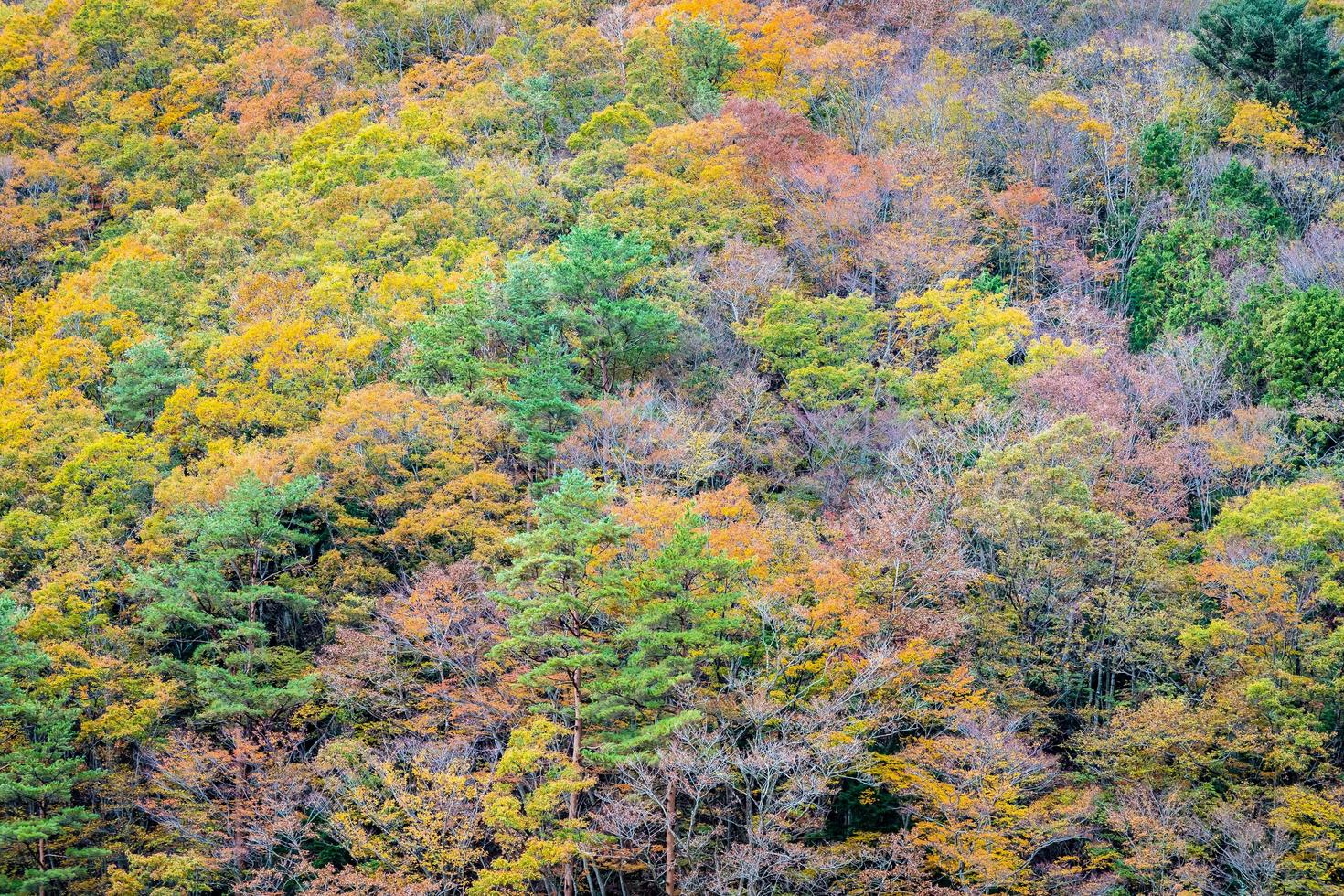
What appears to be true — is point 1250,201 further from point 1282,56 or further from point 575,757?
point 575,757

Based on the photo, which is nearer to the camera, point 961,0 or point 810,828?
point 810,828

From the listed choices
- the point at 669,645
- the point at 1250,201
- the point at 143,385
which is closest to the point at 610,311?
the point at 669,645

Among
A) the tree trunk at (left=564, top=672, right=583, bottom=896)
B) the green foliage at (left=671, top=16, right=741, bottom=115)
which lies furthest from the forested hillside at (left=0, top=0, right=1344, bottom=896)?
the green foliage at (left=671, top=16, right=741, bottom=115)

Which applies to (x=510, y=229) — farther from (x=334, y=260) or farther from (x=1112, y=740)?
(x=1112, y=740)

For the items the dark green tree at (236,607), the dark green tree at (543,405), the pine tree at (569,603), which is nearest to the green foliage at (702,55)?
the dark green tree at (543,405)

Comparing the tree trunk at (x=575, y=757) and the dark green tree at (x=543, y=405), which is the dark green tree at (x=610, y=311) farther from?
the tree trunk at (x=575, y=757)

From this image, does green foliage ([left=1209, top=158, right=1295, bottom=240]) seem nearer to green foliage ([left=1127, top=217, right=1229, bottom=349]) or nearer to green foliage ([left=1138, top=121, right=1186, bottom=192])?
green foliage ([left=1127, top=217, right=1229, bottom=349])

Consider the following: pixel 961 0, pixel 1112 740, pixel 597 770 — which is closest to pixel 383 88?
pixel 961 0
